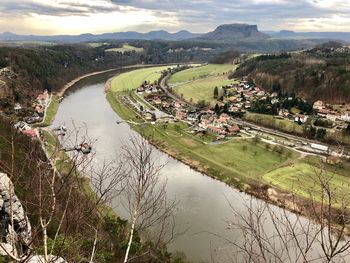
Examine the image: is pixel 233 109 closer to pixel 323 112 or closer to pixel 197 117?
pixel 197 117

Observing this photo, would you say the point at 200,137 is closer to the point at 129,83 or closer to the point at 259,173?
the point at 259,173

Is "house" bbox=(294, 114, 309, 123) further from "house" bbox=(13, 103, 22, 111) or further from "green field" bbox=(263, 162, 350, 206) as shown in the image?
"house" bbox=(13, 103, 22, 111)

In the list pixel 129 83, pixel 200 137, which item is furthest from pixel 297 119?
pixel 129 83

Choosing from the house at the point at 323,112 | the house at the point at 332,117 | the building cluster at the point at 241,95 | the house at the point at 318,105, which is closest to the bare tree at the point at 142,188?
the house at the point at 332,117

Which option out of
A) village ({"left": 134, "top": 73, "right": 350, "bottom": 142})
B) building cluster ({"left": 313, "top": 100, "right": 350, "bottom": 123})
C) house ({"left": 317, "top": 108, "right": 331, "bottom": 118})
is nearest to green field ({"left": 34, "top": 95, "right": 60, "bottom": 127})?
village ({"left": 134, "top": 73, "right": 350, "bottom": 142})

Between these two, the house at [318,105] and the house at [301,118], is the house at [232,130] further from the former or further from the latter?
the house at [318,105]
